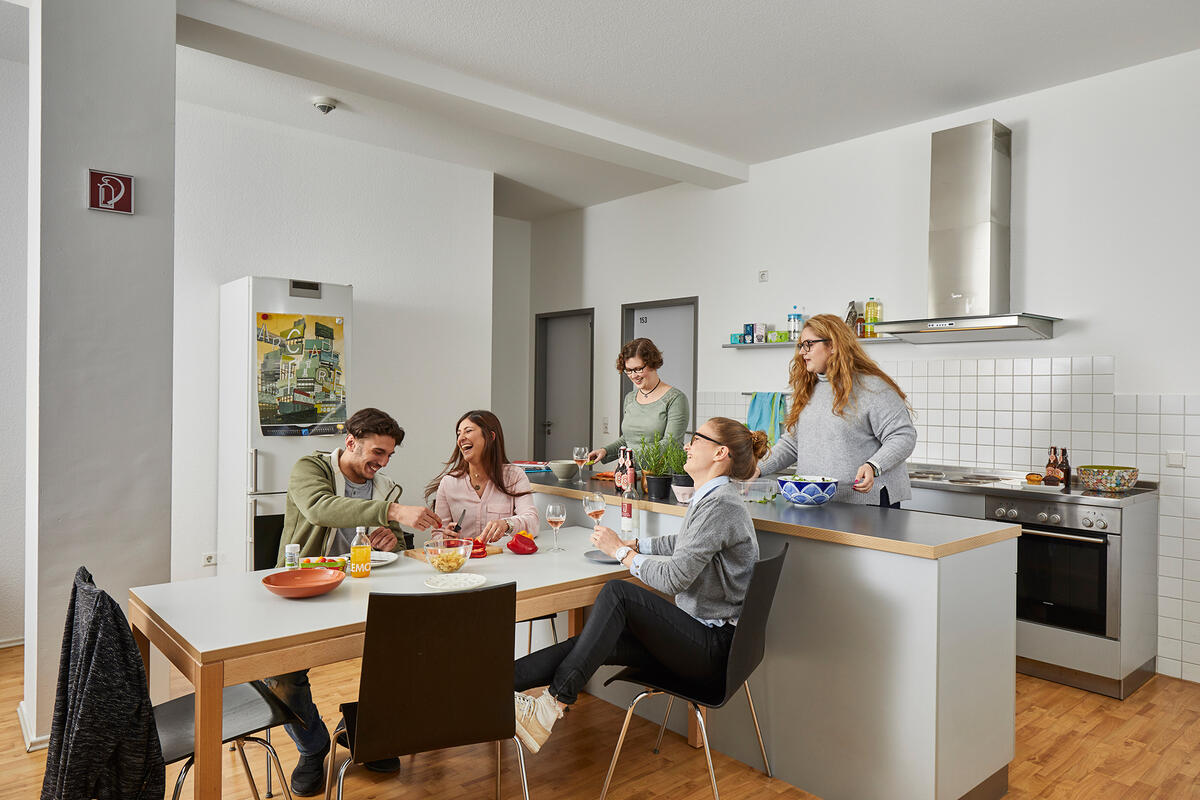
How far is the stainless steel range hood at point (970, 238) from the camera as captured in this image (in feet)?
12.7

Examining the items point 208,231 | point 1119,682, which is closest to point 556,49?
point 208,231

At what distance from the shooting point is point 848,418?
9.37 feet

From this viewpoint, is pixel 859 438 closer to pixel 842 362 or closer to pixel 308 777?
pixel 842 362

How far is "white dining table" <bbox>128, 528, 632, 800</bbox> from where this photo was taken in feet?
5.52

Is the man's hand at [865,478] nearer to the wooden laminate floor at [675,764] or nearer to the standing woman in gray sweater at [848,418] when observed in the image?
the standing woman in gray sweater at [848,418]

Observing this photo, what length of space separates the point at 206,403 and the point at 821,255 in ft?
12.2

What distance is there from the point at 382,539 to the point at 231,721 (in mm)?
850

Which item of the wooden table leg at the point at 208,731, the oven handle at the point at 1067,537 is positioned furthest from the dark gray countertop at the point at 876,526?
the wooden table leg at the point at 208,731

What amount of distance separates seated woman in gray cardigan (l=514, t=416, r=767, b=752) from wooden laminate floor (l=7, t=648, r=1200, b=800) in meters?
0.43

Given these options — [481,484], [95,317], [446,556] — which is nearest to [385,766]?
[446,556]

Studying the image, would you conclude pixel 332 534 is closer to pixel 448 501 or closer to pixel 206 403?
pixel 448 501

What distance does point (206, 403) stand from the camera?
4270mm

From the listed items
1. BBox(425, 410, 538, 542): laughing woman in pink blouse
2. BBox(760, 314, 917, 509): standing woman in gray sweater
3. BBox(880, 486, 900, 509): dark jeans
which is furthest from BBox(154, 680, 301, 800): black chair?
BBox(880, 486, 900, 509): dark jeans

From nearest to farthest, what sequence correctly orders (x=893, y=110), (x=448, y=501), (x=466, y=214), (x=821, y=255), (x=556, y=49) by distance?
(x=448, y=501) → (x=556, y=49) → (x=893, y=110) → (x=821, y=255) → (x=466, y=214)
